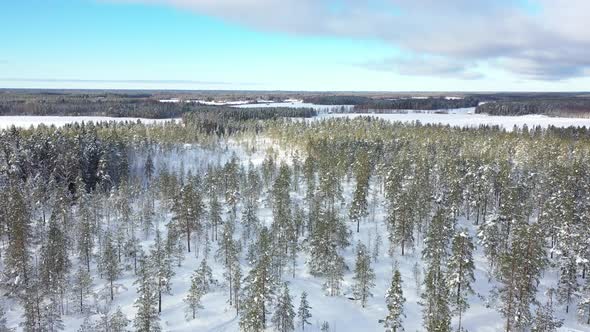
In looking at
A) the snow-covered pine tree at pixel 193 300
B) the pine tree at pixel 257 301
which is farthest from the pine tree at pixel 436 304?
the snow-covered pine tree at pixel 193 300

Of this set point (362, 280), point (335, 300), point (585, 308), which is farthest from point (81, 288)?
point (585, 308)

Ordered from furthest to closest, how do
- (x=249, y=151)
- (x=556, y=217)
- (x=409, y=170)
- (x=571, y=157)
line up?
1. (x=249, y=151)
2. (x=571, y=157)
3. (x=409, y=170)
4. (x=556, y=217)

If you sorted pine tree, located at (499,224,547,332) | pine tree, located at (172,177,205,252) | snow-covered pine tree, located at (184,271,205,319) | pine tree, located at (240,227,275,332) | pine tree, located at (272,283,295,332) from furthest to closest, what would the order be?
pine tree, located at (172,177,205,252) < snow-covered pine tree, located at (184,271,205,319) < pine tree, located at (272,283,295,332) < pine tree, located at (240,227,275,332) < pine tree, located at (499,224,547,332)

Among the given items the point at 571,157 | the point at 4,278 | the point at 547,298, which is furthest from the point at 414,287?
the point at 571,157

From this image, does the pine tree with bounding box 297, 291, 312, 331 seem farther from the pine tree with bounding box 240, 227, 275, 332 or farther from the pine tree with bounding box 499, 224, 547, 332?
the pine tree with bounding box 499, 224, 547, 332

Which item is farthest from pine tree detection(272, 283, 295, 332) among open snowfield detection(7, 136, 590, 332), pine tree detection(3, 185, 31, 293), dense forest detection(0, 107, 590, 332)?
pine tree detection(3, 185, 31, 293)

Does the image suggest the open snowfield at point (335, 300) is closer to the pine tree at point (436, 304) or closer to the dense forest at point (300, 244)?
the dense forest at point (300, 244)

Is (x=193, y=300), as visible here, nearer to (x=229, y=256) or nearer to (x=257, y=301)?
(x=229, y=256)

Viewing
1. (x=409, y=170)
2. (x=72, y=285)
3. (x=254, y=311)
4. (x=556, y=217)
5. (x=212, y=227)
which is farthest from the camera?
(x=409, y=170)

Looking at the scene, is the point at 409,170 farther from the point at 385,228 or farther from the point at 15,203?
the point at 15,203
